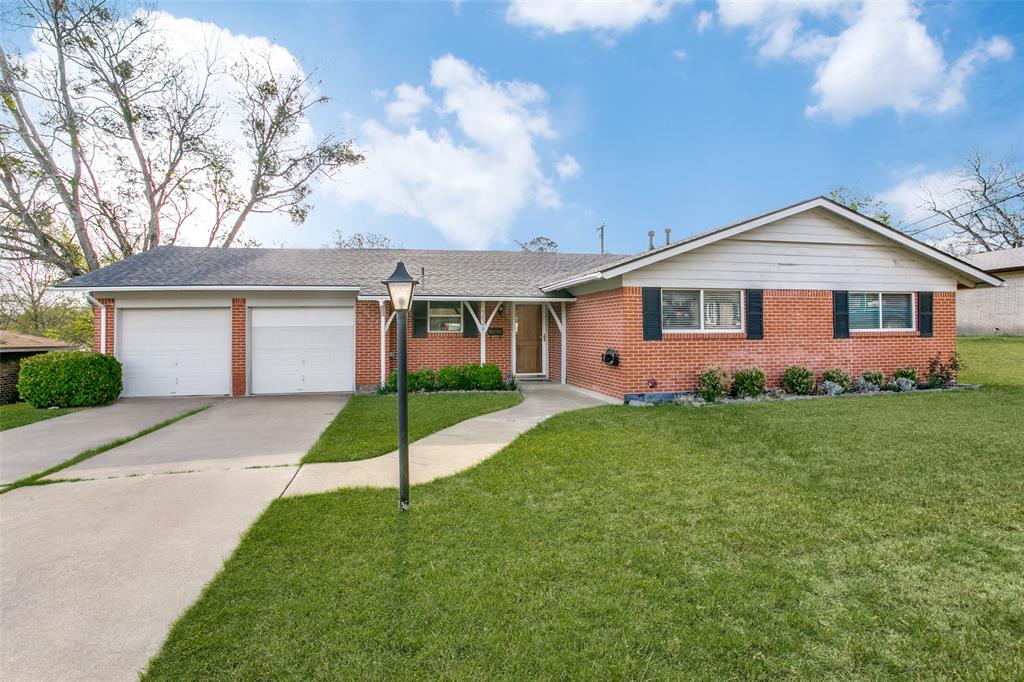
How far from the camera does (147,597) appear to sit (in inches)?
113

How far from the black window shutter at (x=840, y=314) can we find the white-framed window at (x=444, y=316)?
8563 mm

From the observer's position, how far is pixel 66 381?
393 inches

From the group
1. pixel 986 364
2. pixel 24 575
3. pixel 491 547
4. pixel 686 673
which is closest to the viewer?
pixel 686 673

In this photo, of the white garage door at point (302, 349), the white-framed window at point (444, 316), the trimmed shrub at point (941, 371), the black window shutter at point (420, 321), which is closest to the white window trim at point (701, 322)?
the trimmed shrub at point (941, 371)

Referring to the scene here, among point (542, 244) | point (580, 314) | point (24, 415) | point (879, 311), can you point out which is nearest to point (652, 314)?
point (580, 314)

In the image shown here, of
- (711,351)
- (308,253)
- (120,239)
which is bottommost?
(711,351)

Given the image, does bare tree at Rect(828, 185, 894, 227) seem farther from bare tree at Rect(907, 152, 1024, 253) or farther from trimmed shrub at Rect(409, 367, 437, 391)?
trimmed shrub at Rect(409, 367, 437, 391)

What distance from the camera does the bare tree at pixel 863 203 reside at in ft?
98.4

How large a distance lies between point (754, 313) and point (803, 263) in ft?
5.16

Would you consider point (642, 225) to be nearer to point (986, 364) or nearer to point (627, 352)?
point (986, 364)

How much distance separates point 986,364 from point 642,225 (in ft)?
40.7

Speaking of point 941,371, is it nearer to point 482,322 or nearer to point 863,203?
point 482,322

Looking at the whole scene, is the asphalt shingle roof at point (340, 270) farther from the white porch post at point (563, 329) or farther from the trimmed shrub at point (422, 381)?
the trimmed shrub at point (422, 381)

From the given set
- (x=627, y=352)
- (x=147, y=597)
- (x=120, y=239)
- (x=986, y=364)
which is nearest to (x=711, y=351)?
(x=627, y=352)
